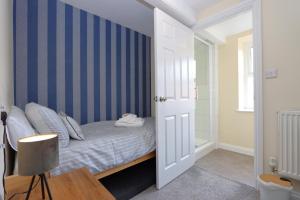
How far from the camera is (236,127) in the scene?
3.16 m

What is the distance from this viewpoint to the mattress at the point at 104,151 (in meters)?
1.25

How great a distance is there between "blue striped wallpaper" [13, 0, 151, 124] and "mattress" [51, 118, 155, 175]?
1.06m

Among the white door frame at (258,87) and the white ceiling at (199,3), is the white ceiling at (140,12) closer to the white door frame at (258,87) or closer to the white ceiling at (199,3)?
the white ceiling at (199,3)

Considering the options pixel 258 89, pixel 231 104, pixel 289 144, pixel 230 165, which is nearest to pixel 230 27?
pixel 231 104

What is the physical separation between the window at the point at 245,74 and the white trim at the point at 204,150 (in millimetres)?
916

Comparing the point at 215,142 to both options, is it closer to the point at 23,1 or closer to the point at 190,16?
the point at 190,16

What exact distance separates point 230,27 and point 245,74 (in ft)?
3.17

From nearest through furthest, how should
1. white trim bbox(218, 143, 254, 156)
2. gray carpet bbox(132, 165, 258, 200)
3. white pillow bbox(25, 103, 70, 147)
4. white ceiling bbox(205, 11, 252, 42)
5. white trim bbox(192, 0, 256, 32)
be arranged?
white pillow bbox(25, 103, 70, 147)
gray carpet bbox(132, 165, 258, 200)
white trim bbox(192, 0, 256, 32)
white ceiling bbox(205, 11, 252, 42)
white trim bbox(218, 143, 254, 156)

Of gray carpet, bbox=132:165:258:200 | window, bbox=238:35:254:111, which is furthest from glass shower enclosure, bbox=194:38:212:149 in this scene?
gray carpet, bbox=132:165:258:200

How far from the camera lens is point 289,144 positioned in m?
1.54

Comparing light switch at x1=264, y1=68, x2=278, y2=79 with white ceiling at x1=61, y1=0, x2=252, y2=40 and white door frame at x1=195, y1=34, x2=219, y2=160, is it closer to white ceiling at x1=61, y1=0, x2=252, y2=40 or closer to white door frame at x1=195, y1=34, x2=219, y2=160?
white ceiling at x1=61, y1=0, x2=252, y2=40

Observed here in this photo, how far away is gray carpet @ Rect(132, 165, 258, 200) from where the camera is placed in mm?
1693

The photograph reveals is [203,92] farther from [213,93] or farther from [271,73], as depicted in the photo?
[271,73]

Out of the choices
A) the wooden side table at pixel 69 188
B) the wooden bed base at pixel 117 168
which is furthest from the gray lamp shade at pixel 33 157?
the wooden bed base at pixel 117 168
